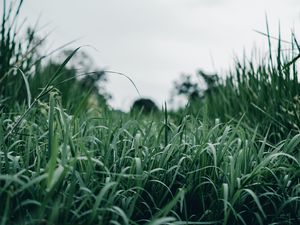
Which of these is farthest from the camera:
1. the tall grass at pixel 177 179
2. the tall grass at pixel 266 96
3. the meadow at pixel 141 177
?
the tall grass at pixel 266 96

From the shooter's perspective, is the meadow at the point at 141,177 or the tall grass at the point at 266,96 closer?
the meadow at the point at 141,177

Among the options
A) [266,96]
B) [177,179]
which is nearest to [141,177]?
[177,179]

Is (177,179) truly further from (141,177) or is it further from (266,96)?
(266,96)

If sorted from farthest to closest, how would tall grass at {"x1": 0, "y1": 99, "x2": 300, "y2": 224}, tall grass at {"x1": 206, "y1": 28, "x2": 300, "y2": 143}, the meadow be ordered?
tall grass at {"x1": 206, "y1": 28, "x2": 300, "y2": 143} → tall grass at {"x1": 0, "y1": 99, "x2": 300, "y2": 224} → the meadow

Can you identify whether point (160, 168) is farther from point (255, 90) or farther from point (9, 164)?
point (255, 90)

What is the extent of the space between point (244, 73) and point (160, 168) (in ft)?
5.47

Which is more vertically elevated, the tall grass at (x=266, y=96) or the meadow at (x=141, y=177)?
the tall grass at (x=266, y=96)

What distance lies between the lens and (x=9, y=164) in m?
1.53

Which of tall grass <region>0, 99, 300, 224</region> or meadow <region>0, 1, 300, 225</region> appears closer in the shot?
meadow <region>0, 1, 300, 225</region>

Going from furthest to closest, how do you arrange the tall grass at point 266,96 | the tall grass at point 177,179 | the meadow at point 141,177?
the tall grass at point 266,96 → the tall grass at point 177,179 → the meadow at point 141,177

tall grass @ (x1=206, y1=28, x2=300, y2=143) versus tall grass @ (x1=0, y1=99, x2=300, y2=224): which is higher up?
tall grass @ (x1=206, y1=28, x2=300, y2=143)

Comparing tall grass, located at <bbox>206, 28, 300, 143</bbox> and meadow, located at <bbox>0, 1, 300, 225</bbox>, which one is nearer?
meadow, located at <bbox>0, 1, 300, 225</bbox>

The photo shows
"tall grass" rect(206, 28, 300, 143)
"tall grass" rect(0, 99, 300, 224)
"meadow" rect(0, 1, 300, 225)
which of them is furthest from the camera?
"tall grass" rect(206, 28, 300, 143)

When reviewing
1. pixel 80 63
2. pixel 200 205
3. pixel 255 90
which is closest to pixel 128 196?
pixel 200 205
